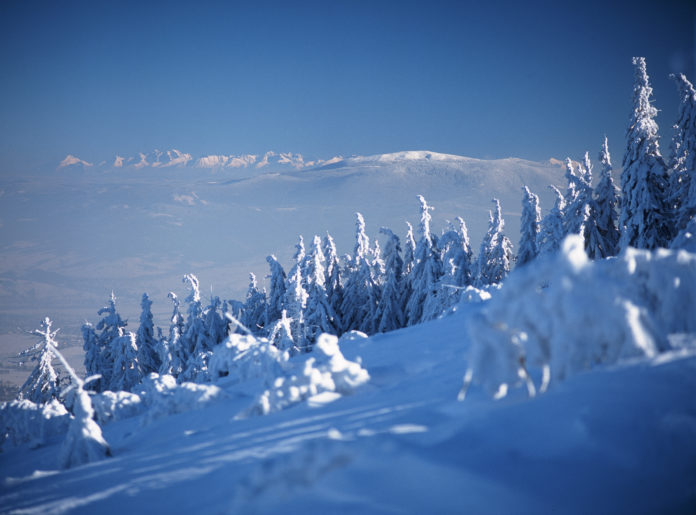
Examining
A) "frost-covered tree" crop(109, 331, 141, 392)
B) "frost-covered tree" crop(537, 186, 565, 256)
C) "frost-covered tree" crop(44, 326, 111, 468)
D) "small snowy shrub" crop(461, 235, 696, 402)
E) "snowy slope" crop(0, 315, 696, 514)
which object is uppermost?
"frost-covered tree" crop(537, 186, 565, 256)

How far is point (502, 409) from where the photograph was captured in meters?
5.34

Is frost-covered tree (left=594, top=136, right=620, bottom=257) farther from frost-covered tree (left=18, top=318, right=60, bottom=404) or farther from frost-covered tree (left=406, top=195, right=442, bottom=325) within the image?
frost-covered tree (left=18, top=318, right=60, bottom=404)

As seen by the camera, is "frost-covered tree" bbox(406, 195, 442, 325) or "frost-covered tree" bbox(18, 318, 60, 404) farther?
"frost-covered tree" bbox(406, 195, 442, 325)

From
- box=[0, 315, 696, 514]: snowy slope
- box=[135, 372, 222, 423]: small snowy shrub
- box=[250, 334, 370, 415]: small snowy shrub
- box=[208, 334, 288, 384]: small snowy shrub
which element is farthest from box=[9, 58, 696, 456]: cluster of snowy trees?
box=[0, 315, 696, 514]: snowy slope

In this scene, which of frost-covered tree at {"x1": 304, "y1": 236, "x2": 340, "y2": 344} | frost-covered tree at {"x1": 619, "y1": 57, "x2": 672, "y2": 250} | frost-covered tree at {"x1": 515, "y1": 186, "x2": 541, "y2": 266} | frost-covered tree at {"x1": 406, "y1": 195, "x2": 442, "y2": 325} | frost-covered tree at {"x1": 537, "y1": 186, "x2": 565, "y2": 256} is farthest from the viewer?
frost-covered tree at {"x1": 304, "y1": 236, "x2": 340, "y2": 344}

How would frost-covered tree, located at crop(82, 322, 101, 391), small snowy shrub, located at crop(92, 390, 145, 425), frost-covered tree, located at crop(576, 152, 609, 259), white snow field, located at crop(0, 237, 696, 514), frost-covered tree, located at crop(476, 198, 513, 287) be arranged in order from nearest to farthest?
white snow field, located at crop(0, 237, 696, 514) → small snowy shrub, located at crop(92, 390, 145, 425) → frost-covered tree, located at crop(576, 152, 609, 259) → frost-covered tree, located at crop(82, 322, 101, 391) → frost-covered tree, located at crop(476, 198, 513, 287)

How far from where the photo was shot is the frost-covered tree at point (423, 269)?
101ft

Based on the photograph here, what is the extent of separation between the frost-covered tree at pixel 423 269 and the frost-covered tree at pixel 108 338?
2467 centimetres

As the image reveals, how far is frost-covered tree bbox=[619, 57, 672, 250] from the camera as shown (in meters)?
20.7

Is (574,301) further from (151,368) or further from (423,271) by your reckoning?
(151,368)

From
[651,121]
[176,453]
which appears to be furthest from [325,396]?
[651,121]

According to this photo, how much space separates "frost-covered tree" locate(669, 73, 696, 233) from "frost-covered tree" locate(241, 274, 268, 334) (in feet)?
98.5

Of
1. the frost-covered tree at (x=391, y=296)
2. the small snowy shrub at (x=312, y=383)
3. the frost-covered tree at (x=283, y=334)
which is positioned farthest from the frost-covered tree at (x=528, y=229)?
the small snowy shrub at (x=312, y=383)

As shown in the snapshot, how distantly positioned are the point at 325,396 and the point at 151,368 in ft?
106
